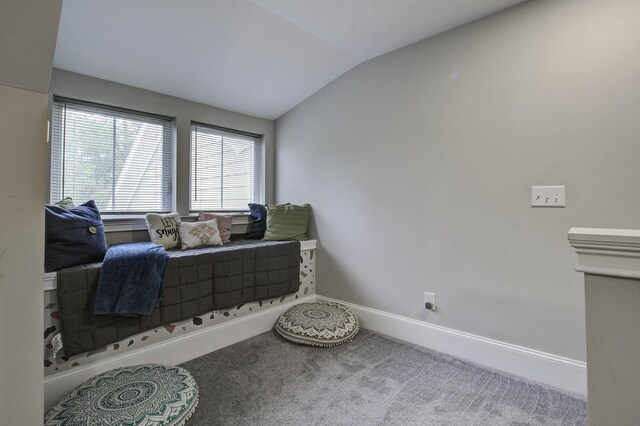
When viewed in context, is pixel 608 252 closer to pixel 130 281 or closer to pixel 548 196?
pixel 548 196

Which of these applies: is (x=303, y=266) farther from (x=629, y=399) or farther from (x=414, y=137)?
(x=629, y=399)

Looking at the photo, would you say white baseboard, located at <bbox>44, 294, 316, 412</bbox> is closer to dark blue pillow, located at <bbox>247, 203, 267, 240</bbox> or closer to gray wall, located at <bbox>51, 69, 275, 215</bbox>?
dark blue pillow, located at <bbox>247, 203, 267, 240</bbox>

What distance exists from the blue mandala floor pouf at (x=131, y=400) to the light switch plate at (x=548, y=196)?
7.23 ft

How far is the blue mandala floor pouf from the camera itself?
1362 millimetres

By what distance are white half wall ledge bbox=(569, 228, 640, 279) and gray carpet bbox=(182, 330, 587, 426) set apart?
1280mm

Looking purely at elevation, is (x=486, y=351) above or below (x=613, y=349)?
below

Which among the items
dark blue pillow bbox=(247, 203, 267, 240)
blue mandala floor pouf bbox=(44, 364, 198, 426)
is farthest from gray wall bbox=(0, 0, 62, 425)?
dark blue pillow bbox=(247, 203, 267, 240)

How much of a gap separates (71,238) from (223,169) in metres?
1.59

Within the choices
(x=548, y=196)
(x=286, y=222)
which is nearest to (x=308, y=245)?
(x=286, y=222)

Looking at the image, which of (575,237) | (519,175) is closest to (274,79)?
(519,175)

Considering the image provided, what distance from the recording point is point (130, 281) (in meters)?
1.78

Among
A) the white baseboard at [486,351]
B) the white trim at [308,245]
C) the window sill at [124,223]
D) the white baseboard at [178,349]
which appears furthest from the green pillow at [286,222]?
the window sill at [124,223]

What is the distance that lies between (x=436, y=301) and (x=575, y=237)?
70.1 inches

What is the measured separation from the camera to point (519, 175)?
1903 mm
